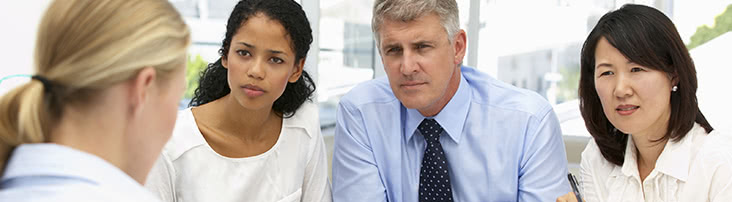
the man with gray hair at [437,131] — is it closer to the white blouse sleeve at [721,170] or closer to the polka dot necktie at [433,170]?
the polka dot necktie at [433,170]

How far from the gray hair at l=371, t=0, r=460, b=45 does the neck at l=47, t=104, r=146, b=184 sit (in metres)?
1.04

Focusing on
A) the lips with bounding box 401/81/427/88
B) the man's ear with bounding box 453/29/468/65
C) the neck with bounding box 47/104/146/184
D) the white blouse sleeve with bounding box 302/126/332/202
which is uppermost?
the neck with bounding box 47/104/146/184

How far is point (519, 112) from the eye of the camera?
75.7 inches

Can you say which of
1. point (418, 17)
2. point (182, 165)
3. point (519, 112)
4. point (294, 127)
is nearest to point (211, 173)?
point (182, 165)

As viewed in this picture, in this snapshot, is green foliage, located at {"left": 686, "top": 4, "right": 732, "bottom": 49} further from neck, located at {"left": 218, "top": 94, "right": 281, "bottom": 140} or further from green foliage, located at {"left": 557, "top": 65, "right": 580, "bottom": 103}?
neck, located at {"left": 218, "top": 94, "right": 281, "bottom": 140}

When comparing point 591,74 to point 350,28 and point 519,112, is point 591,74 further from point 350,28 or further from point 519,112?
point 350,28

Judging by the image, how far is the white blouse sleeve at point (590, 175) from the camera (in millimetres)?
1887

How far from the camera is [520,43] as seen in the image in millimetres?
3928

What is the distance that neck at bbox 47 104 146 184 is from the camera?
0.85m

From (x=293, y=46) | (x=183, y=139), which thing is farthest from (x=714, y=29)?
(x=183, y=139)

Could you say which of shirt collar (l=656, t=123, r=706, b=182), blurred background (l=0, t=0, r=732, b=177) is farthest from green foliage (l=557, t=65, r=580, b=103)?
shirt collar (l=656, t=123, r=706, b=182)

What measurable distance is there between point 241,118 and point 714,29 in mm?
2708

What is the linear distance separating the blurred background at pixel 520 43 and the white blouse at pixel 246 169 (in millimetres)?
1096

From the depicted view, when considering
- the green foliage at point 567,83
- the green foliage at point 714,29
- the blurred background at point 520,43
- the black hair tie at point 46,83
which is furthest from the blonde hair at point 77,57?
the green foliage at point 567,83
